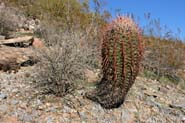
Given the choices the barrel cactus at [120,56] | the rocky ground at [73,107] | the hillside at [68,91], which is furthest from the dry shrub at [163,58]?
the barrel cactus at [120,56]

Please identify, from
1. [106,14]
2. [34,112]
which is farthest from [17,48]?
[34,112]

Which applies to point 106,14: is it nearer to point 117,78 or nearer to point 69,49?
point 69,49

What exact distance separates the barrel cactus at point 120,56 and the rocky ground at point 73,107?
28cm

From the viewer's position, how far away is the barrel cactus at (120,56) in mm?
5223

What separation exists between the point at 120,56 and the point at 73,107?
101cm

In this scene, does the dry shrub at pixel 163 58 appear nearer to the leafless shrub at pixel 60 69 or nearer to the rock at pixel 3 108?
the leafless shrub at pixel 60 69

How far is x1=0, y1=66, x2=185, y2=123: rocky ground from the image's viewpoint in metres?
5.25

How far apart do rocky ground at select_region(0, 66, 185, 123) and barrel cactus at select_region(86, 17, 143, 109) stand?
282 millimetres

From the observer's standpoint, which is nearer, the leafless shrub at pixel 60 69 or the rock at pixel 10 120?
the rock at pixel 10 120

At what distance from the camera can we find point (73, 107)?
18.0ft

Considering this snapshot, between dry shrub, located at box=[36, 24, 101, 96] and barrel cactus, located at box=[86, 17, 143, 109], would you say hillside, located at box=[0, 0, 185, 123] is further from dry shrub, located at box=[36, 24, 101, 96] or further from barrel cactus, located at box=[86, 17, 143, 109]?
barrel cactus, located at box=[86, 17, 143, 109]

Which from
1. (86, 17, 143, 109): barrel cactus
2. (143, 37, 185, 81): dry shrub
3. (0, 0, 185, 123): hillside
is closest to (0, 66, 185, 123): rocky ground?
(0, 0, 185, 123): hillside

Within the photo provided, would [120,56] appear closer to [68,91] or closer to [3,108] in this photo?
[68,91]

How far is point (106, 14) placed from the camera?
962 centimetres
